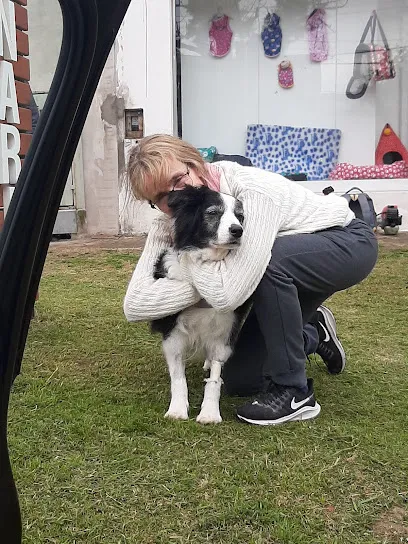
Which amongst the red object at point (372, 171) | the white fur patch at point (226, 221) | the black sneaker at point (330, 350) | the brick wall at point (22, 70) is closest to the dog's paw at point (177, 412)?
the white fur patch at point (226, 221)

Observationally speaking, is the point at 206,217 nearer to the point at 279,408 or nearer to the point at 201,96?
the point at 279,408

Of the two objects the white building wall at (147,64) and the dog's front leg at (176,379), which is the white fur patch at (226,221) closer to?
the dog's front leg at (176,379)

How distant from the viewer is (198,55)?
6.50m

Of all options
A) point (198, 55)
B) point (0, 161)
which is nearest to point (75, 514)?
point (0, 161)

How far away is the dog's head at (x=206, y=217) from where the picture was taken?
169 cm

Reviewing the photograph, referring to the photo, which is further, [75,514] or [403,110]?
[403,110]

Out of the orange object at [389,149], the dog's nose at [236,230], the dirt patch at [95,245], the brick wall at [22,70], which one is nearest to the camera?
the dog's nose at [236,230]

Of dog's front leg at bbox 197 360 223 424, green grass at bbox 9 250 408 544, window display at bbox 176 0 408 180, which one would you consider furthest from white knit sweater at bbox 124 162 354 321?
window display at bbox 176 0 408 180

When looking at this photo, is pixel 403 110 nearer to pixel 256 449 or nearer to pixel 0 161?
pixel 0 161

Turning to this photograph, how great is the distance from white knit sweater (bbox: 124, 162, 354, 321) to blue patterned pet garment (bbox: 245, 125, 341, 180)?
4588 mm

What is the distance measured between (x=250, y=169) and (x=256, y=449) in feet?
2.86

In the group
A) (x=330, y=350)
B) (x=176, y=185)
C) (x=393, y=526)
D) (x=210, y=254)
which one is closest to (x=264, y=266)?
(x=210, y=254)

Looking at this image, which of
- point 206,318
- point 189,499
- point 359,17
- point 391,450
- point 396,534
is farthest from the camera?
point 359,17

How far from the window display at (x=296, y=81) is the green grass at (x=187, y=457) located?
14.3 feet
